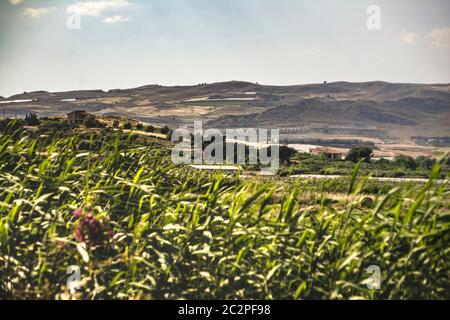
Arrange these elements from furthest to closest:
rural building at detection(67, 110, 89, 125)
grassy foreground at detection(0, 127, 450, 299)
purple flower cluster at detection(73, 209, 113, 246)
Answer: rural building at detection(67, 110, 89, 125), purple flower cluster at detection(73, 209, 113, 246), grassy foreground at detection(0, 127, 450, 299)

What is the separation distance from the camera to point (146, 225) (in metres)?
4.58

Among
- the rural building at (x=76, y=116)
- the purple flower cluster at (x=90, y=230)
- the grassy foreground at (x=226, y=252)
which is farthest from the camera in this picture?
the rural building at (x=76, y=116)

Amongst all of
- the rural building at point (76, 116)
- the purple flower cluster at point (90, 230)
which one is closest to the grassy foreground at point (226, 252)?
the purple flower cluster at point (90, 230)

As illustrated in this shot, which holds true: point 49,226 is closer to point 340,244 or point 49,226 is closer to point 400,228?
point 340,244

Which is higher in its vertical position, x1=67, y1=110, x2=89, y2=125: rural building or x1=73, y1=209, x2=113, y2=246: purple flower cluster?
x1=73, y1=209, x2=113, y2=246: purple flower cluster

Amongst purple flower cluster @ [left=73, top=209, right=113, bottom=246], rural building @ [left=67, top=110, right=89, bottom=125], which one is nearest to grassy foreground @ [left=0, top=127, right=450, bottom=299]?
purple flower cluster @ [left=73, top=209, right=113, bottom=246]

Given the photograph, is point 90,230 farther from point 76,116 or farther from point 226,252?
point 76,116

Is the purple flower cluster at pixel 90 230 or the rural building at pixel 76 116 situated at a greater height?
the purple flower cluster at pixel 90 230

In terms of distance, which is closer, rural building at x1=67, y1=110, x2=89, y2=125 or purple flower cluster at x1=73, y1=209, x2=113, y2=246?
purple flower cluster at x1=73, y1=209, x2=113, y2=246

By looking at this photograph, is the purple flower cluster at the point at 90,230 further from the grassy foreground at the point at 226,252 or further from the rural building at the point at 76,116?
the rural building at the point at 76,116

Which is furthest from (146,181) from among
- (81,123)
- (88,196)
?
(81,123)

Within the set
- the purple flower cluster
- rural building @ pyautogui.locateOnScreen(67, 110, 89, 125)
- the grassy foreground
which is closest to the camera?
the grassy foreground

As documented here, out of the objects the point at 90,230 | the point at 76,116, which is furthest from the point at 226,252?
the point at 76,116

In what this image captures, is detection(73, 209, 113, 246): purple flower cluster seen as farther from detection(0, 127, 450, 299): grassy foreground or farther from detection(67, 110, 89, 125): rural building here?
detection(67, 110, 89, 125): rural building
